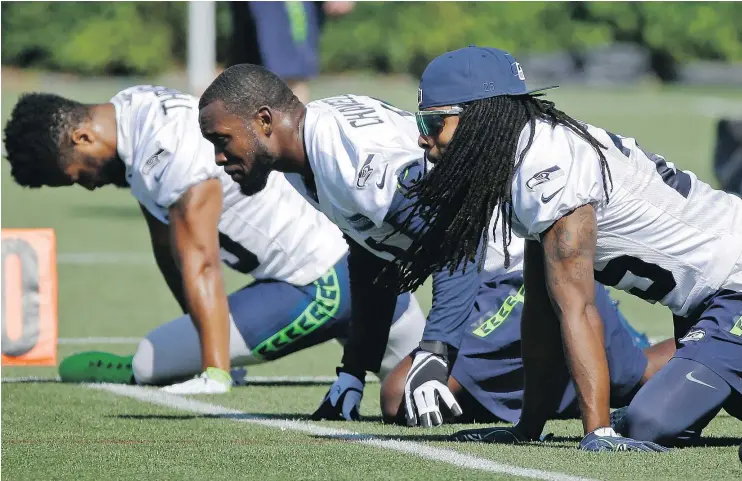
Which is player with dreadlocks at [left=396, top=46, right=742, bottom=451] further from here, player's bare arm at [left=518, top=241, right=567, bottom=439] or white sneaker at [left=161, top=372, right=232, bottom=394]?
white sneaker at [left=161, top=372, right=232, bottom=394]

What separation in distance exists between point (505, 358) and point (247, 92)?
1.59 m

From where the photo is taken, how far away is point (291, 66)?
11.9m

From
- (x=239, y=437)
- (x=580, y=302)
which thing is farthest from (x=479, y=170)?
(x=239, y=437)

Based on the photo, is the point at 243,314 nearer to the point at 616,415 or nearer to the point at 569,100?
the point at 616,415

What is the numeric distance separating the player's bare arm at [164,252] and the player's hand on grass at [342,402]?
151 centimetres

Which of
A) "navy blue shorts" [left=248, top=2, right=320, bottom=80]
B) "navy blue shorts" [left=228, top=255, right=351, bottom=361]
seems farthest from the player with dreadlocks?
"navy blue shorts" [left=248, top=2, right=320, bottom=80]

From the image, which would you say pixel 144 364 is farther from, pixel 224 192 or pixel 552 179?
pixel 552 179

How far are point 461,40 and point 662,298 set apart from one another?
2758 cm

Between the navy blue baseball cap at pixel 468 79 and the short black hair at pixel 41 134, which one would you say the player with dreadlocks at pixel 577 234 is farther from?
the short black hair at pixel 41 134

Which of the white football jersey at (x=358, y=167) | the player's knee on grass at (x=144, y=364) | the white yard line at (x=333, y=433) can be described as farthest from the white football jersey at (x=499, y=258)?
the player's knee on grass at (x=144, y=364)

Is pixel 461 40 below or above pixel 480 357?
below

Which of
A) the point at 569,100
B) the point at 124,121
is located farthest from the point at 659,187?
the point at 569,100

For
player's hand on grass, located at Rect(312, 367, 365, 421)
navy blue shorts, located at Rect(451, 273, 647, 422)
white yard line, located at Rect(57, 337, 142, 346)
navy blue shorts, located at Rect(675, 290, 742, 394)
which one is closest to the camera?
navy blue shorts, located at Rect(675, 290, 742, 394)

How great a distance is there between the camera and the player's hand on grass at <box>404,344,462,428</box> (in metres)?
5.52
